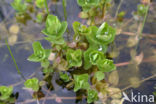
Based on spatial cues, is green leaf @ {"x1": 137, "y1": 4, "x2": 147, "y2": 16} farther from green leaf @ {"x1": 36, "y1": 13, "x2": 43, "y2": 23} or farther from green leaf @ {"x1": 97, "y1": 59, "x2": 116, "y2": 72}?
green leaf @ {"x1": 36, "y1": 13, "x2": 43, "y2": 23}

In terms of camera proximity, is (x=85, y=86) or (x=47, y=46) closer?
(x=85, y=86)

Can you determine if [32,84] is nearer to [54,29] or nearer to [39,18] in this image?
[54,29]

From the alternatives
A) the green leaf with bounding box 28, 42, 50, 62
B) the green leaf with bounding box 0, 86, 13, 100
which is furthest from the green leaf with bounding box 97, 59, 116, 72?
the green leaf with bounding box 0, 86, 13, 100

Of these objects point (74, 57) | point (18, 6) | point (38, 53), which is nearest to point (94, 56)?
point (74, 57)

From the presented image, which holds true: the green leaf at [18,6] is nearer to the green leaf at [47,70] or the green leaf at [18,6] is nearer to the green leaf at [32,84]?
the green leaf at [47,70]

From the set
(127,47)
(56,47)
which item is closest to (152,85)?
(127,47)

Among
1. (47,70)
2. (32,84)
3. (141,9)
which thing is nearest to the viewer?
(32,84)

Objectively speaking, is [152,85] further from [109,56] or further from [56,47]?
[56,47]
